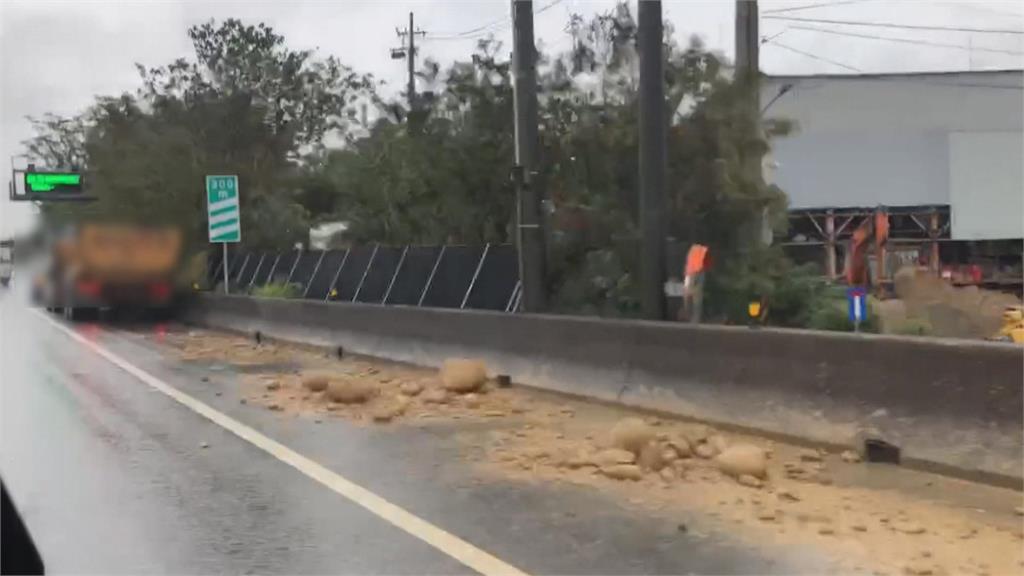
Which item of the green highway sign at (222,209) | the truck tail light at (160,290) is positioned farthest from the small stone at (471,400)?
the green highway sign at (222,209)

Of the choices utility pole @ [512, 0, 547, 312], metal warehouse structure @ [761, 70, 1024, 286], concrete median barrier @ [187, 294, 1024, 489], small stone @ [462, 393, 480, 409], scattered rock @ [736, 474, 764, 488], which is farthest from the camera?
metal warehouse structure @ [761, 70, 1024, 286]

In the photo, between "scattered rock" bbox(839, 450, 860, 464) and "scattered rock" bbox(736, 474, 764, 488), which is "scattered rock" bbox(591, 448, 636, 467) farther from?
"scattered rock" bbox(839, 450, 860, 464)

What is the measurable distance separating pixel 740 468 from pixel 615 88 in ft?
32.9

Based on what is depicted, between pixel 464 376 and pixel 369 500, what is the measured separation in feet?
18.4

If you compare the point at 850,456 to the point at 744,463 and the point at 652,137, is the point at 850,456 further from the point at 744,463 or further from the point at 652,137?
the point at 652,137

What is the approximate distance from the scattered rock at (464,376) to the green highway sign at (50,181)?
23.7 meters

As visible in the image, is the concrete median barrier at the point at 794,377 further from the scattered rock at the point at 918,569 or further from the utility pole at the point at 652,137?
the scattered rock at the point at 918,569

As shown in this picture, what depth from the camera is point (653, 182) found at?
12820mm

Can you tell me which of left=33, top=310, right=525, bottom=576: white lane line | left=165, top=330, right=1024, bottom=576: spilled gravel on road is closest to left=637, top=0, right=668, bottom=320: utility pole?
left=165, top=330, right=1024, bottom=576: spilled gravel on road

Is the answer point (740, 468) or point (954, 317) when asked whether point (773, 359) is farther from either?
point (954, 317)

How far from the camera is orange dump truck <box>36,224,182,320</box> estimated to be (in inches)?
653

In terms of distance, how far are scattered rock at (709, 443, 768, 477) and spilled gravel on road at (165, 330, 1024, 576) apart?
→ 10 millimetres

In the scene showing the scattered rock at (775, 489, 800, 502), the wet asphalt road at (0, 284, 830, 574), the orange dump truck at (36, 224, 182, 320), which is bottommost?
the wet asphalt road at (0, 284, 830, 574)

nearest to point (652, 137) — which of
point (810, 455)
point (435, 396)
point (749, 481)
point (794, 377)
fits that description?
point (435, 396)
